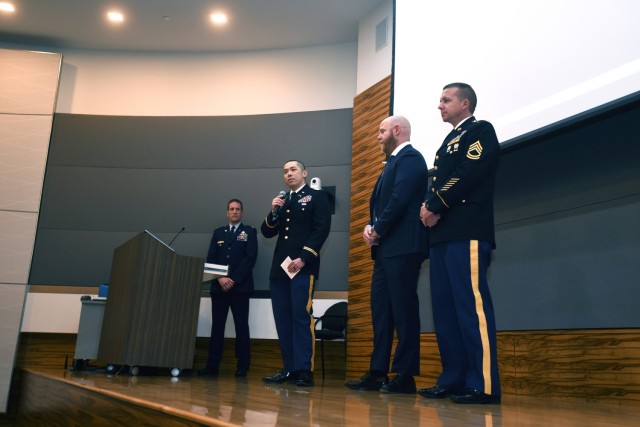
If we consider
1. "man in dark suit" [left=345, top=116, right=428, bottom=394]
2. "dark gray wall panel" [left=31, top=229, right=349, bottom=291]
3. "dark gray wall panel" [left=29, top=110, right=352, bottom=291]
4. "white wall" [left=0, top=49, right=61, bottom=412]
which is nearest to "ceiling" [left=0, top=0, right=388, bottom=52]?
"white wall" [left=0, top=49, right=61, bottom=412]

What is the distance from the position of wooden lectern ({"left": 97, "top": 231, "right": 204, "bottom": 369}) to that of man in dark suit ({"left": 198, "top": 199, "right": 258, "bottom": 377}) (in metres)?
0.85

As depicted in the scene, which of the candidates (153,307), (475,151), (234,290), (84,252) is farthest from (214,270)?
(475,151)

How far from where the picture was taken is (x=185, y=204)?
5984 millimetres

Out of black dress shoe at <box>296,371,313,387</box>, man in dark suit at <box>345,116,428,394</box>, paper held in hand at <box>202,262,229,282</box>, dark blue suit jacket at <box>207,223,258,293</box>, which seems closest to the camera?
man in dark suit at <box>345,116,428,394</box>

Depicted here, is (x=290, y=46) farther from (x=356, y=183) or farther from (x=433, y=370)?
(x=433, y=370)

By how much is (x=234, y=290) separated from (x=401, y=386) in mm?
2546

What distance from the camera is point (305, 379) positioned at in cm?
307

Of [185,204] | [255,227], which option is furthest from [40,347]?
[255,227]

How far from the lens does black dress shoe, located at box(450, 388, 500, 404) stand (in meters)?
2.06

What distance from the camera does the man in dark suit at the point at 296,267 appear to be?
3209 millimetres

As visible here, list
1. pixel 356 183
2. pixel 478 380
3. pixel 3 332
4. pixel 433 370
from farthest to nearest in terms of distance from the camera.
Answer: pixel 3 332, pixel 356 183, pixel 433 370, pixel 478 380

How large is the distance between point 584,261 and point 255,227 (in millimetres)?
3505

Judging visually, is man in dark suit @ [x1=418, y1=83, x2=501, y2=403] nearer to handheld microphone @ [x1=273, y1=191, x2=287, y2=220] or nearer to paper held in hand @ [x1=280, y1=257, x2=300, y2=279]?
paper held in hand @ [x1=280, y1=257, x2=300, y2=279]

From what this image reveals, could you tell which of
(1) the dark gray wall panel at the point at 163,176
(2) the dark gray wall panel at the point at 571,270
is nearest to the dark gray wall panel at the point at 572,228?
(2) the dark gray wall panel at the point at 571,270
